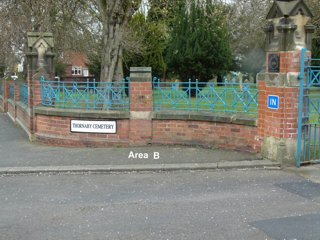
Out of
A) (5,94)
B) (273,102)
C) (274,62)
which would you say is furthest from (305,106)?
(5,94)

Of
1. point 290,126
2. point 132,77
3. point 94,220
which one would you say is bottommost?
point 94,220

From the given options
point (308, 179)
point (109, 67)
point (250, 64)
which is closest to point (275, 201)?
point (308, 179)

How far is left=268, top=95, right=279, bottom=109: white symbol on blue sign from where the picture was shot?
7.90 m

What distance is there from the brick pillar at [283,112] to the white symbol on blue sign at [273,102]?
0.20 ft

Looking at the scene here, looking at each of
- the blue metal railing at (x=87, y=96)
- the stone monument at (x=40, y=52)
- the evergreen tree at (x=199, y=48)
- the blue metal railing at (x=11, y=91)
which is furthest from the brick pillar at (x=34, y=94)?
the evergreen tree at (x=199, y=48)

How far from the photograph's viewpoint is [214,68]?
21.5m

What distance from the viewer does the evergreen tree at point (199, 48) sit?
2097 centimetres

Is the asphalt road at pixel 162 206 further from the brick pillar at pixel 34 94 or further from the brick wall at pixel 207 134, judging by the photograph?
the brick pillar at pixel 34 94

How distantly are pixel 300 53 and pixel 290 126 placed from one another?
139 cm

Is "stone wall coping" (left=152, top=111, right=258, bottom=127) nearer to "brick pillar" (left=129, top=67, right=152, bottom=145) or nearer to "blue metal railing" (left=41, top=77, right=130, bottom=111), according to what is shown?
"brick pillar" (left=129, top=67, right=152, bottom=145)

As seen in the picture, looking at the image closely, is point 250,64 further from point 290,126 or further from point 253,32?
point 290,126

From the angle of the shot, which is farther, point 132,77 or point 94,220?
point 132,77

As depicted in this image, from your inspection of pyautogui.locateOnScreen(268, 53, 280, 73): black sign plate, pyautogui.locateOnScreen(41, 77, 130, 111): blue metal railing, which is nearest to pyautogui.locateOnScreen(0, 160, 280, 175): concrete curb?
pyautogui.locateOnScreen(268, 53, 280, 73): black sign plate

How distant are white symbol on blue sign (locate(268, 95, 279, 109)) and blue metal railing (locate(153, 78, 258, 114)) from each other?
3.32ft
